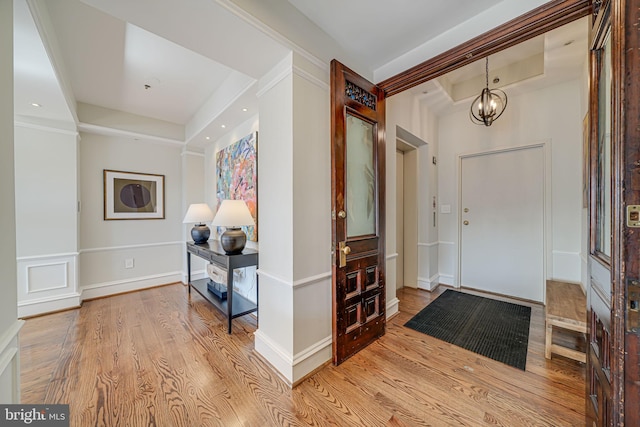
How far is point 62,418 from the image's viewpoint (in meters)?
1.25

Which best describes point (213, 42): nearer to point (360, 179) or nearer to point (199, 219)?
point (360, 179)

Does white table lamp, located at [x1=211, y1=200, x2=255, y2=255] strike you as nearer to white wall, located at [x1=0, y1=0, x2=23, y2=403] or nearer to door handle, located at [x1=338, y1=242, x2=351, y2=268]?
door handle, located at [x1=338, y1=242, x2=351, y2=268]

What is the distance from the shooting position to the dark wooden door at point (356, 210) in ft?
5.87

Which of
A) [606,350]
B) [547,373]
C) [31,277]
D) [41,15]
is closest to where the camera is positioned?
[606,350]

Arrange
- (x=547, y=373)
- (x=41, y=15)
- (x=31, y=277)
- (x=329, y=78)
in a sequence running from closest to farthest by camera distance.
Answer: (x=41, y=15) → (x=547, y=373) → (x=329, y=78) → (x=31, y=277)

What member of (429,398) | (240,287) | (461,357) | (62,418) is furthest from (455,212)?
(62,418)

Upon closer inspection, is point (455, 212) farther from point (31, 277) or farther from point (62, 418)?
point (31, 277)

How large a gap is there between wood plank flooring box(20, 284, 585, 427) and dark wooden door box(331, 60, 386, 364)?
27 centimetres

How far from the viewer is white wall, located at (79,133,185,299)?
3297mm

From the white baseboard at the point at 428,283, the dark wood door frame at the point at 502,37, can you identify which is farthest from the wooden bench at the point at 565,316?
the dark wood door frame at the point at 502,37

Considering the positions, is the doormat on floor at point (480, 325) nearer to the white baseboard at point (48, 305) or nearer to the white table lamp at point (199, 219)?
the white table lamp at point (199, 219)

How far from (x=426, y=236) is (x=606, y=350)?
267 cm

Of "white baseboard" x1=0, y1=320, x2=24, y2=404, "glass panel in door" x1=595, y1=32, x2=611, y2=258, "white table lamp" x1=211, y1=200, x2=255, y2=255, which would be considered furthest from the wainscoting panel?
"glass panel in door" x1=595, y1=32, x2=611, y2=258

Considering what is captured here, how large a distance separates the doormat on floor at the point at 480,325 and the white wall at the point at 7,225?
8.84 ft
